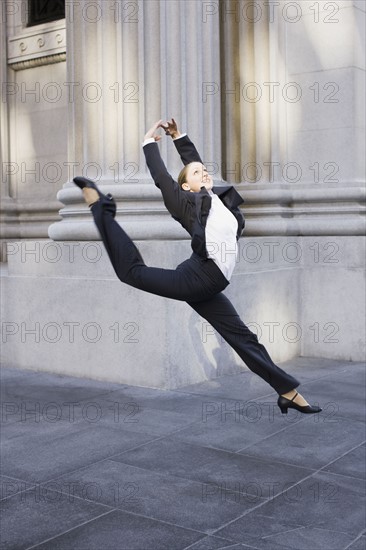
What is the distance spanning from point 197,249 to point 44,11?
9790mm

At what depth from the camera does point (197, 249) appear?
5.12 meters

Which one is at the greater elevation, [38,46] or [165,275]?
[38,46]

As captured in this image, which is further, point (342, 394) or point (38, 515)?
point (342, 394)

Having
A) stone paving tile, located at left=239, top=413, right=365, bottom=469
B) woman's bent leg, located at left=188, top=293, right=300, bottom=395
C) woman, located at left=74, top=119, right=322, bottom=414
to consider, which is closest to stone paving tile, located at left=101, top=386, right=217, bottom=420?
stone paving tile, located at left=239, top=413, right=365, bottom=469

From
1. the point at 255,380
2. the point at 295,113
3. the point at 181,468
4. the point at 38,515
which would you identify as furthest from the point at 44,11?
the point at 38,515

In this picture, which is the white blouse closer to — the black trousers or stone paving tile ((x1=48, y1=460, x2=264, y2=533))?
the black trousers

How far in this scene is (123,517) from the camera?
5.39m

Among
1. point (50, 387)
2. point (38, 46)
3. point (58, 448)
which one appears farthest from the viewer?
point (38, 46)

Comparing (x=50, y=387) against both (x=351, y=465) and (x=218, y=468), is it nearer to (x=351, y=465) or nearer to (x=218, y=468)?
(x=218, y=468)

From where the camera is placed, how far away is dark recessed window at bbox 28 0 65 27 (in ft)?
43.8

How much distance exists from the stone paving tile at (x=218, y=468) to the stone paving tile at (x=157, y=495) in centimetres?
9

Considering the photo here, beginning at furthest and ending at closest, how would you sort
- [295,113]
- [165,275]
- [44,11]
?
[44,11], [295,113], [165,275]

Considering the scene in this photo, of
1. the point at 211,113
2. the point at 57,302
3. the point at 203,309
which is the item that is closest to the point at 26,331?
the point at 57,302

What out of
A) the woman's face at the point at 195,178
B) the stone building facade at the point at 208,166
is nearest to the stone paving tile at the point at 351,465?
the woman's face at the point at 195,178
